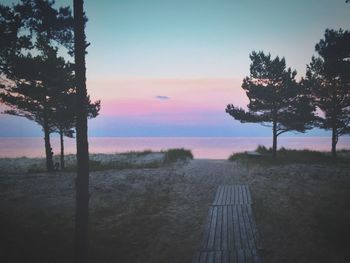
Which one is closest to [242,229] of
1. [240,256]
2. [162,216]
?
[240,256]

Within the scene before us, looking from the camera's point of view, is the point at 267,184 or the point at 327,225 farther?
the point at 267,184

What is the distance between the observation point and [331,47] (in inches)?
916

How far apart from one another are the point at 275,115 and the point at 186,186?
14432mm

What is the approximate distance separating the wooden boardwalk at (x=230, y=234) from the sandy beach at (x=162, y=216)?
14.0 inches

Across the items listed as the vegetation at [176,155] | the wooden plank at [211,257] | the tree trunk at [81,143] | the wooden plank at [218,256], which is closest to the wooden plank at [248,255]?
the wooden plank at [218,256]

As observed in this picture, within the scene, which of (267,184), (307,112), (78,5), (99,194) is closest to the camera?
(78,5)

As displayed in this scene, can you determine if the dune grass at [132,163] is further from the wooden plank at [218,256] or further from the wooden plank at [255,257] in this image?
Result: the wooden plank at [255,257]

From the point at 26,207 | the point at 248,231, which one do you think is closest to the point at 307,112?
the point at 248,231

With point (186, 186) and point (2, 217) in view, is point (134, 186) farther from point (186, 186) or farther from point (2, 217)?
point (2, 217)

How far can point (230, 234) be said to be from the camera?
364 inches

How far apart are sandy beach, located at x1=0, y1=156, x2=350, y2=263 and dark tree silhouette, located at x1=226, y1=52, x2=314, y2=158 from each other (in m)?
7.84

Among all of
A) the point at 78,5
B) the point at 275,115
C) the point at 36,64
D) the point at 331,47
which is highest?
the point at 331,47

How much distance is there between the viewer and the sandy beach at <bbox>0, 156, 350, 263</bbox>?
8.26 meters

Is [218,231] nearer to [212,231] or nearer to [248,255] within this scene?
[212,231]
